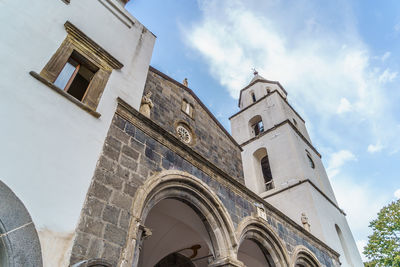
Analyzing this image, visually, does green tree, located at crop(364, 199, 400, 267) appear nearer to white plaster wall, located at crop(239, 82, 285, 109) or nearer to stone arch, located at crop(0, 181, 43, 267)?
white plaster wall, located at crop(239, 82, 285, 109)

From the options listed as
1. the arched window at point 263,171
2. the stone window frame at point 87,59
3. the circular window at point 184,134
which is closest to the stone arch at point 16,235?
the stone window frame at point 87,59

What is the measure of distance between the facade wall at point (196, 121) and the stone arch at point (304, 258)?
8.90 feet

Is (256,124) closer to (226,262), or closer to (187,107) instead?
(187,107)

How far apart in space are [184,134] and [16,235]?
5.21 metres

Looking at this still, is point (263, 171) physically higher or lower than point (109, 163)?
higher

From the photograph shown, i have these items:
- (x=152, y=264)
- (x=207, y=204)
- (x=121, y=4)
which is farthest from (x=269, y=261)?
(x=121, y=4)

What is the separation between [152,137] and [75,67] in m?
1.86

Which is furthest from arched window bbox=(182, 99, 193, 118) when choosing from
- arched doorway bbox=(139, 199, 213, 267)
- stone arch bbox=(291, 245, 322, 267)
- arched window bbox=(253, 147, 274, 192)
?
arched window bbox=(253, 147, 274, 192)

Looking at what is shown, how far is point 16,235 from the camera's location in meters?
2.76

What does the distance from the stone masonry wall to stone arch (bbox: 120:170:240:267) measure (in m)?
0.17

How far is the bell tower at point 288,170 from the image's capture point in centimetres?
1083

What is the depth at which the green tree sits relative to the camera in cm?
1361

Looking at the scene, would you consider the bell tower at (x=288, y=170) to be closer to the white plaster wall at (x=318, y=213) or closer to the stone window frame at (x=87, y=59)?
the white plaster wall at (x=318, y=213)

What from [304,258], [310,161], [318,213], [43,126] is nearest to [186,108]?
[43,126]
